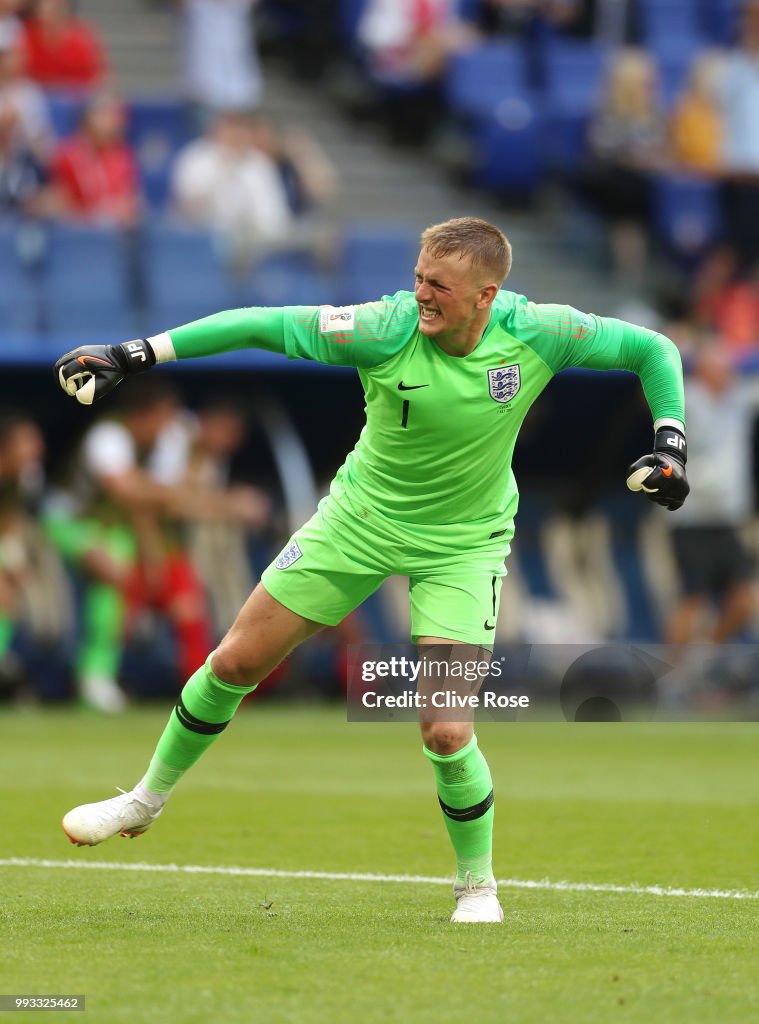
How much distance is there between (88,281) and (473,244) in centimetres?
975

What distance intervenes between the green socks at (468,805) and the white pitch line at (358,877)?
0.67 metres

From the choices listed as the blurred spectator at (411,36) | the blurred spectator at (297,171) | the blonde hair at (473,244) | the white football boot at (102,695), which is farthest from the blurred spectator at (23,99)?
the blonde hair at (473,244)

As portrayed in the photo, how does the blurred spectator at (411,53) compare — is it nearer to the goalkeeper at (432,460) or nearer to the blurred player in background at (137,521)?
the blurred player in background at (137,521)

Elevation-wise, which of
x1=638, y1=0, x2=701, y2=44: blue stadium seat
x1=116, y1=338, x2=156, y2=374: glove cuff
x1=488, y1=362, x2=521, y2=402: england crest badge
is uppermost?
x1=116, y1=338, x2=156, y2=374: glove cuff

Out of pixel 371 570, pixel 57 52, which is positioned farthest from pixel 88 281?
pixel 371 570

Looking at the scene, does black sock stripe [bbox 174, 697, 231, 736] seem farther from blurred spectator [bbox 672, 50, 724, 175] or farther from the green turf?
blurred spectator [bbox 672, 50, 724, 175]

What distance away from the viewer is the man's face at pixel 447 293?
6.15 meters

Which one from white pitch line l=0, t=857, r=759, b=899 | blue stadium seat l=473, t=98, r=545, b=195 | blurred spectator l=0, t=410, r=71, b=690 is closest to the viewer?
white pitch line l=0, t=857, r=759, b=899

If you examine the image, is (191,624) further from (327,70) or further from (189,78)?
(327,70)

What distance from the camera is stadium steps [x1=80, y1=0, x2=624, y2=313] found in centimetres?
1925

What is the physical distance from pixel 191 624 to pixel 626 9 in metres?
10.5

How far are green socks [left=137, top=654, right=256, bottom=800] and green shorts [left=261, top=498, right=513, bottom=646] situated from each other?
0.39m

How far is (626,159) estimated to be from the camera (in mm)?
19078

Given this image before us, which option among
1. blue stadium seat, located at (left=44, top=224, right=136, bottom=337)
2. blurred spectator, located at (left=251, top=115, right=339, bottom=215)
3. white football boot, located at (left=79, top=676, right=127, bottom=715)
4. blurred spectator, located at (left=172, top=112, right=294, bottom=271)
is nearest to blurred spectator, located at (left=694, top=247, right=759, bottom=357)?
blurred spectator, located at (left=251, top=115, right=339, bottom=215)
